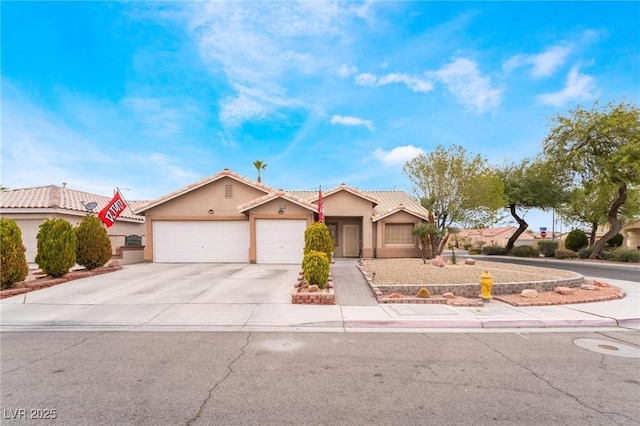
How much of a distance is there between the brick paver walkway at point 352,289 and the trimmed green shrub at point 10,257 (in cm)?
997

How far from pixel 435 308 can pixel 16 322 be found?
9.78 metres

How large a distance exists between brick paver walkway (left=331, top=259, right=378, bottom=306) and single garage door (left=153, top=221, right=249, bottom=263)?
238 inches

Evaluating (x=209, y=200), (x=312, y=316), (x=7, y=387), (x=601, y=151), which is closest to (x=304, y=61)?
(x=209, y=200)

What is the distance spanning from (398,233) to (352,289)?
11.6 metres

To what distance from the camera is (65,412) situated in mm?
3553

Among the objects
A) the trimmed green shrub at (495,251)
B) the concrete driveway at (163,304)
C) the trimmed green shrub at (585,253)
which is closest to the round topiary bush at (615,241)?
the trimmed green shrub at (585,253)

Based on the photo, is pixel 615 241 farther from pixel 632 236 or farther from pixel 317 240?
pixel 317 240

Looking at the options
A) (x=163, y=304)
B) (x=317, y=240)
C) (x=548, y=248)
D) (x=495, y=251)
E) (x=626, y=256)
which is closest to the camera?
(x=163, y=304)

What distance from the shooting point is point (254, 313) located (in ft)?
25.6

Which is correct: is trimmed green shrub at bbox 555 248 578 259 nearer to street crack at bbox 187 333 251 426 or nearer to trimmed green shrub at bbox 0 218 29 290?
street crack at bbox 187 333 251 426

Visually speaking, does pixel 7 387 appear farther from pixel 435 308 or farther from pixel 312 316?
pixel 435 308

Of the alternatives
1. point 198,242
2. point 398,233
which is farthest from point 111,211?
point 398,233

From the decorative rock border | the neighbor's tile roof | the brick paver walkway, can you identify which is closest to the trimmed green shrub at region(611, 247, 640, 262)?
the decorative rock border

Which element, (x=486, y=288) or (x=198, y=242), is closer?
(x=486, y=288)
